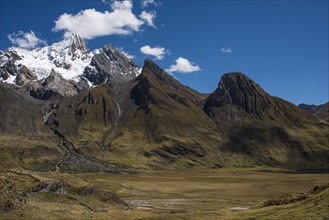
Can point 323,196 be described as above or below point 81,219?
above

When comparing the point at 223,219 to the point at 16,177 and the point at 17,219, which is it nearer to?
the point at 17,219

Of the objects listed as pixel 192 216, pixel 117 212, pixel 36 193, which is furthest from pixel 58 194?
pixel 192 216

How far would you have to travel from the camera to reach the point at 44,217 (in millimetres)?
66125

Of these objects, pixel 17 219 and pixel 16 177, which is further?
pixel 16 177

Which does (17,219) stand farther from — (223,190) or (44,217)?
(223,190)

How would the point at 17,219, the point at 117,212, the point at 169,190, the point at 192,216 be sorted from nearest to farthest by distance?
the point at 17,219, the point at 192,216, the point at 117,212, the point at 169,190

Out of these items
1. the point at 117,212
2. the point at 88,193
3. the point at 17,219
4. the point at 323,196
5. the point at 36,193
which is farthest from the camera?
the point at 88,193

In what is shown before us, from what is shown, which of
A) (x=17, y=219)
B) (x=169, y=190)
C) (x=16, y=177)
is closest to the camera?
(x=17, y=219)

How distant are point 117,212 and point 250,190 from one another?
10072cm

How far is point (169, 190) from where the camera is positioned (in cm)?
17438

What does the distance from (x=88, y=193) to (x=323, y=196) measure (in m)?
51.7

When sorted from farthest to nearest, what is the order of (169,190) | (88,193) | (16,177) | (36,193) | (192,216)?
1. (169,190)
2. (16,177)
3. (88,193)
4. (36,193)
5. (192,216)

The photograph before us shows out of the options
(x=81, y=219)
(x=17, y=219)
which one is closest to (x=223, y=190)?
(x=81, y=219)

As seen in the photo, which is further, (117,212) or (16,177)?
(16,177)
